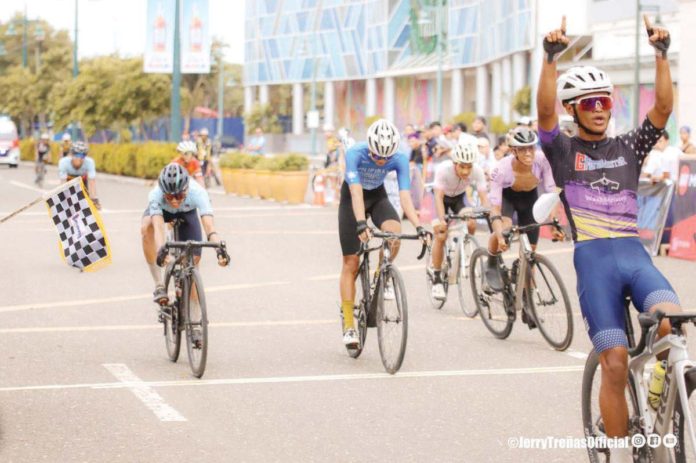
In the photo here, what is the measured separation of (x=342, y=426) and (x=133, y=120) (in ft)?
168

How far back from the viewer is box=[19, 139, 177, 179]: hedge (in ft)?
144

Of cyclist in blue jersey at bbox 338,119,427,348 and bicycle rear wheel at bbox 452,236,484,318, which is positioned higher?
cyclist in blue jersey at bbox 338,119,427,348

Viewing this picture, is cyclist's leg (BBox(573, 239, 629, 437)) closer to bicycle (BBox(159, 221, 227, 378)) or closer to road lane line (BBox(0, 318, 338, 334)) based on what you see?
bicycle (BBox(159, 221, 227, 378))

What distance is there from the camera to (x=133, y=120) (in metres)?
57.6

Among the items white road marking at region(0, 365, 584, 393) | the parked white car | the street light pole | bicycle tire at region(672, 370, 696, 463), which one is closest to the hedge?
the street light pole

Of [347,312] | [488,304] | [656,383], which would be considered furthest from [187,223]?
[656,383]

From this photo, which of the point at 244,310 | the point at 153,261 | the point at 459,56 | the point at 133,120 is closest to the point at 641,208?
the point at 244,310

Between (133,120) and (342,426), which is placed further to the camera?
(133,120)

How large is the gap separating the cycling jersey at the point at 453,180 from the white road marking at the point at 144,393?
4.31 metres

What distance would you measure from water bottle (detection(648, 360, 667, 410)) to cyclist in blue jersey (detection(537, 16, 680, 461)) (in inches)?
5.0

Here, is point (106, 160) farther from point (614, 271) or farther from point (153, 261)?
point (614, 271)

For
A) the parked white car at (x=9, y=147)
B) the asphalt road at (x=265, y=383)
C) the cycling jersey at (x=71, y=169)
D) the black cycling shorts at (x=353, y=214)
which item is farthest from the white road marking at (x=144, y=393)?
the parked white car at (x=9, y=147)

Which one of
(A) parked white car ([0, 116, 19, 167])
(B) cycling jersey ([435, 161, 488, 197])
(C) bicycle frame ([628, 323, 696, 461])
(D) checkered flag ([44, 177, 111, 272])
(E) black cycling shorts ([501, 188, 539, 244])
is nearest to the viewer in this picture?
(C) bicycle frame ([628, 323, 696, 461])

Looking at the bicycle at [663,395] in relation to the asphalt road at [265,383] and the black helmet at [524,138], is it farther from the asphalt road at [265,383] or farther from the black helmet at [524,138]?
the black helmet at [524,138]
